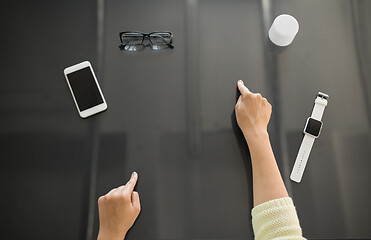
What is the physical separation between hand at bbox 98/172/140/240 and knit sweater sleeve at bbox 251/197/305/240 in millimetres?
304

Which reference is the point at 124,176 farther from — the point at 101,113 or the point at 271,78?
the point at 271,78


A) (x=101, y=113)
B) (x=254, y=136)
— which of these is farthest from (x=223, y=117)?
(x=101, y=113)

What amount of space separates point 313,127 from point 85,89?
0.67 m

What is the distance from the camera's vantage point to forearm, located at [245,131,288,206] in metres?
0.66

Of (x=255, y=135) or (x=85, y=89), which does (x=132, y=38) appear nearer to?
(x=85, y=89)

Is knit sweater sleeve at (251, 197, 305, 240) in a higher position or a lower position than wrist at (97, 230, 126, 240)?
higher

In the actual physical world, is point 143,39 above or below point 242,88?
above

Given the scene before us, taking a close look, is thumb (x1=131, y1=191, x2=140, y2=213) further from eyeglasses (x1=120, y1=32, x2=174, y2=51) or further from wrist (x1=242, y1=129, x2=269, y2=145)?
eyeglasses (x1=120, y1=32, x2=174, y2=51)

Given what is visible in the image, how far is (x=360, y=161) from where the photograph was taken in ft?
2.46

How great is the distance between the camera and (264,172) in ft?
2.26

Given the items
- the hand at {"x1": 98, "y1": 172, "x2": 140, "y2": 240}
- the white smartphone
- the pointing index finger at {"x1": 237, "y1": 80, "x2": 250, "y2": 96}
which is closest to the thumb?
the hand at {"x1": 98, "y1": 172, "x2": 140, "y2": 240}

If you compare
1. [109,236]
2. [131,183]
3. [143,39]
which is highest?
[143,39]

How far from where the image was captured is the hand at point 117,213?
26.2 inches

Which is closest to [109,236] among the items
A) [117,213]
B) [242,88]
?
[117,213]
